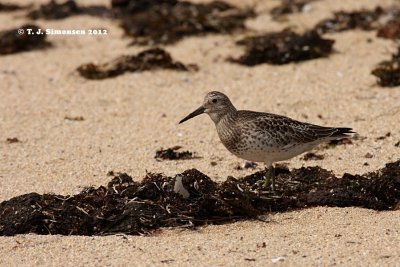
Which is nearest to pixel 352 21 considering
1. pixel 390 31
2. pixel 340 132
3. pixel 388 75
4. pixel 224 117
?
pixel 390 31

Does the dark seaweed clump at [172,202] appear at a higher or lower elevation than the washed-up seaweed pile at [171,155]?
lower

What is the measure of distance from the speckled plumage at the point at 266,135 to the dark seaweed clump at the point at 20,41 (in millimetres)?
6093

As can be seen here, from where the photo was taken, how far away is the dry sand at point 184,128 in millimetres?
6418

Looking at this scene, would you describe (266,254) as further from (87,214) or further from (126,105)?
(126,105)

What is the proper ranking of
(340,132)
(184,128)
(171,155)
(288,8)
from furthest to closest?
1. (288,8)
2. (184,128)
3. (171,155)
4. (340,132)

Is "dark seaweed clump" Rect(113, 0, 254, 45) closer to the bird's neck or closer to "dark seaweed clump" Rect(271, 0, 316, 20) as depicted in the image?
"dark seaweed clump" Rect(271, 0, 316, 20)

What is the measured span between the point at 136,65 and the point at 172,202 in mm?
5234

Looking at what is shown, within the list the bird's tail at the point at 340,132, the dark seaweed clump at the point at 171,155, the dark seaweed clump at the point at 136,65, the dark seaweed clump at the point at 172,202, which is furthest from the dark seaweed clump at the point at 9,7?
the bird's tail at the point at 340,132

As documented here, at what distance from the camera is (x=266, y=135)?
7770 millimetres

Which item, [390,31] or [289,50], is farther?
[390,31]

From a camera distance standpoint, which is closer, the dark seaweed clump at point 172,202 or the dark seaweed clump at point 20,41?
the dark seaweed clump at point 172,202

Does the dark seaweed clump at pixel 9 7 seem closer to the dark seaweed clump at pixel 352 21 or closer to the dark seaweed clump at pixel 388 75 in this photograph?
the dark seaweed clump at pixel 352 21

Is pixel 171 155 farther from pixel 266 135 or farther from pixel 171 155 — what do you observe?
pixel 266 135

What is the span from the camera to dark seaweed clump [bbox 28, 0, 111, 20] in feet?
49.0
